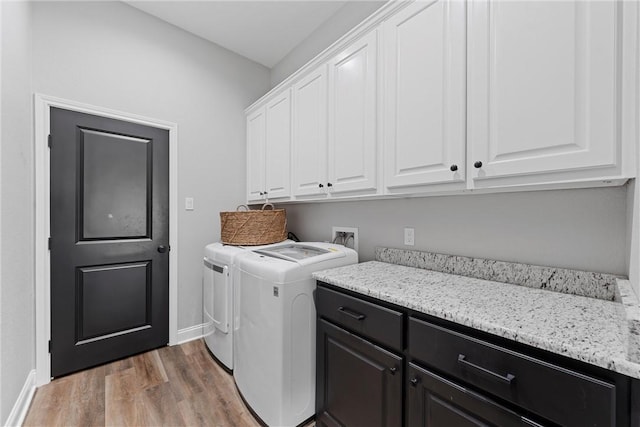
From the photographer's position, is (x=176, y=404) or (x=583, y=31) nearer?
(x=583, y=31)

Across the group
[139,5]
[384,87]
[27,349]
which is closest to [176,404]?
[27,349]

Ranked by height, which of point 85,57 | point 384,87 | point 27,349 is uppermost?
point 85,57

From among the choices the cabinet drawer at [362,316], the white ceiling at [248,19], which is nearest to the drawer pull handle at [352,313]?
the cabinet drawer at [362,316]

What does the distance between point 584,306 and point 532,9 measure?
1085mm

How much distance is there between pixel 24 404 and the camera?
163 cm

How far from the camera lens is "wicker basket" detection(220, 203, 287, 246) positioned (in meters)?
2.20

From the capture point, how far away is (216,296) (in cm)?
209

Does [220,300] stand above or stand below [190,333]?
above

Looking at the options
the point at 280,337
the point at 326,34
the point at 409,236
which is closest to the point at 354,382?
the point at 280,337

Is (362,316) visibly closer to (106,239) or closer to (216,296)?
(216,296)

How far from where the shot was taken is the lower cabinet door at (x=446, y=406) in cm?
81

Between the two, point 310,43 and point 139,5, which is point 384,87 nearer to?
point 310,43

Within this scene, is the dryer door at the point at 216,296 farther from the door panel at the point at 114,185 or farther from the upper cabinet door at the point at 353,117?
the upper cabinet door at the point at 353,117

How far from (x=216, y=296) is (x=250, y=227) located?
0.59 m
